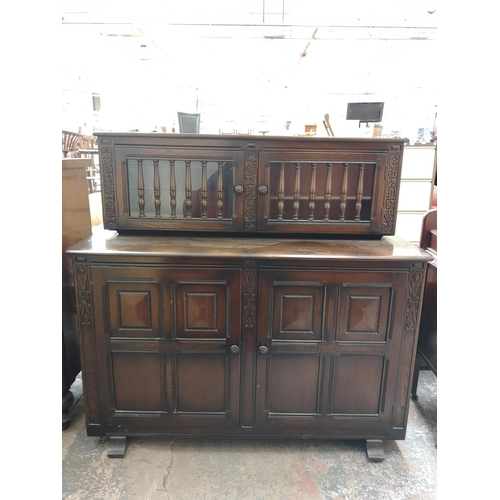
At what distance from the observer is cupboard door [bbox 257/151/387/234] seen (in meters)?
1.57

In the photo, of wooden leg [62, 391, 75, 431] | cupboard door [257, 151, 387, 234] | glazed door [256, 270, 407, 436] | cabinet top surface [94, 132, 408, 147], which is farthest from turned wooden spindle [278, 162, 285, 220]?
wooden leg [62, 391, 75, 431]

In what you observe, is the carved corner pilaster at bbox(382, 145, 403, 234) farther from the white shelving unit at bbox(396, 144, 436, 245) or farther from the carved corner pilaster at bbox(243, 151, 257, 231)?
the white shelving unit at bbox(396, 144, 436, 245)

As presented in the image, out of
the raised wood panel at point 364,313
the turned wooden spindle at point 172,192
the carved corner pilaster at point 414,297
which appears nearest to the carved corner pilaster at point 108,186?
the turned wooden spindle at point 172,192

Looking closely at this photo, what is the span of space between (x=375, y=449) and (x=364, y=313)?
64 centimetres

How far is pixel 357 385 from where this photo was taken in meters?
1.54

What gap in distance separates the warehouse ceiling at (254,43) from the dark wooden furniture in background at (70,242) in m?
3.68

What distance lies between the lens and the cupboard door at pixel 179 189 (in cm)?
156

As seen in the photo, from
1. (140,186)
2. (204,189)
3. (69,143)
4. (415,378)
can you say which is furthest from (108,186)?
(69,143)

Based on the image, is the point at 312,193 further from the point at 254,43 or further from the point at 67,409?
the point at 254,43

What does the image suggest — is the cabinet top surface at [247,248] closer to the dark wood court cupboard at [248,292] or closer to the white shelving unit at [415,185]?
the dark wood court cupboard at [248,292]

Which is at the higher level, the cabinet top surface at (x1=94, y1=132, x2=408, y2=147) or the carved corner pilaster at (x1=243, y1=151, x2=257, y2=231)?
the cabinet top surface at (x1=94, y1=132, x2=408, y2=147)
